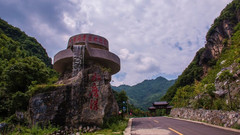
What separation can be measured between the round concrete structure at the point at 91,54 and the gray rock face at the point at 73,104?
2.04m

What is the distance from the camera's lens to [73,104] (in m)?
9.44

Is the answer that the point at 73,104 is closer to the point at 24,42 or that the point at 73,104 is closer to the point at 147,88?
the point at 24,42

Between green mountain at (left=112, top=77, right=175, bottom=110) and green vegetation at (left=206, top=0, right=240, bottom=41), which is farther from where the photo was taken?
green mountain at (left=112, top=77, right=175, bottom=110)

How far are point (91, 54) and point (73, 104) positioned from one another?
12.6 feet

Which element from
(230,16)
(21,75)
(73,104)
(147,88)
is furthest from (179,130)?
(147,88)

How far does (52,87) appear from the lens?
32.0 ft

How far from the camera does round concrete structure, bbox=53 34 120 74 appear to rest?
11633mm

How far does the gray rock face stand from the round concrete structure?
6.68 feet

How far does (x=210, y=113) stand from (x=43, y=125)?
10.5 meters

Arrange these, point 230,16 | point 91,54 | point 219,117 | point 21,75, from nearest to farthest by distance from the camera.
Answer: point 219,117, point 91,54, point 21,75, point 230,16

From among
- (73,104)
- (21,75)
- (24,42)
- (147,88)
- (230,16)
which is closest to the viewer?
(73,104)

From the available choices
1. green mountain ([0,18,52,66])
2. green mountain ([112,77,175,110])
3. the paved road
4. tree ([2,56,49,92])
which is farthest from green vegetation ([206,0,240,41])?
green mountain ([112,77,175,110])

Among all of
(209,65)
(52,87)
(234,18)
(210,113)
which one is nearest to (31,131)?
(52,87)

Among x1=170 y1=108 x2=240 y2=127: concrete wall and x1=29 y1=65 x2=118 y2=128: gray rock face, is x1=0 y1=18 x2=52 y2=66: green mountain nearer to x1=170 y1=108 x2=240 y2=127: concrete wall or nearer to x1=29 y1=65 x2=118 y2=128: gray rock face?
x1=29 y1=65 x2=118 y2=128: gray rock face
